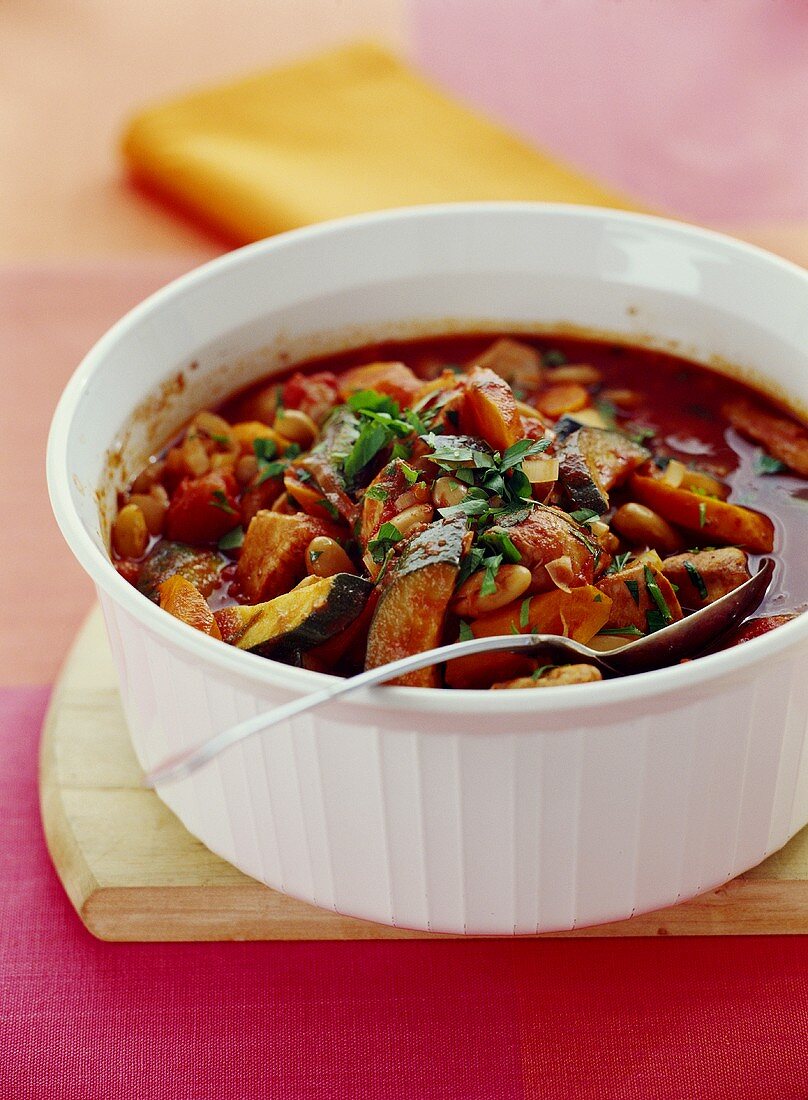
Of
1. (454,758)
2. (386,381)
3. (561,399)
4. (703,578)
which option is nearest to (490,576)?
(454,758)

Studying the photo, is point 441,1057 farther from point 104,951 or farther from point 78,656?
point 78,656

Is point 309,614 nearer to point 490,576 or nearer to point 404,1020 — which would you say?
point 490,576

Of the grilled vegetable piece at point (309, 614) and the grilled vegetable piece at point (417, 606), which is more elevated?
the grilled vegetable piece at point (417, 606)

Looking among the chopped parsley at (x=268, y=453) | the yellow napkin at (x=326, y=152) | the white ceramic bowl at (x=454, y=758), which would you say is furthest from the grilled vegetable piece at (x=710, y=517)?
the yellow napkin at (x=326, y=152)

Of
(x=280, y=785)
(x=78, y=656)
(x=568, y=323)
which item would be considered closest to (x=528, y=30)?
(x=568, y=323)

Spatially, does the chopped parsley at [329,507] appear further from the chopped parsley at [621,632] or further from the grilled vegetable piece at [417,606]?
the chopped parsley at [621,632]

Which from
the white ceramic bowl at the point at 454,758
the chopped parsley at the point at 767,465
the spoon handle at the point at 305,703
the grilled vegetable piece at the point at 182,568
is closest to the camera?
the spoon handle at the point at 305,703

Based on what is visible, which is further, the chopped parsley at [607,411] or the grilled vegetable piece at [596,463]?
the chopped parsley at [607,411]
